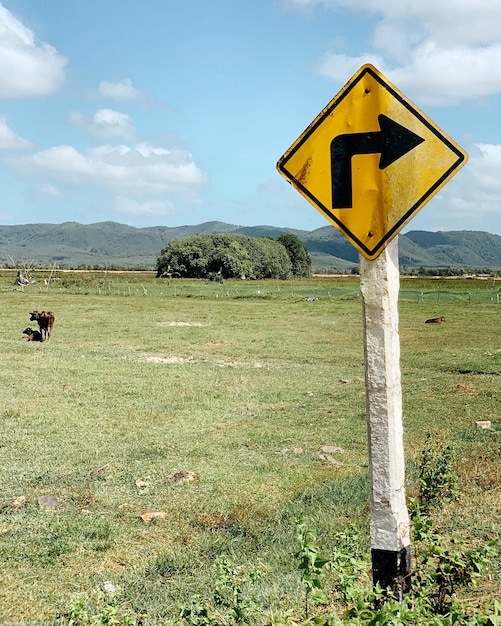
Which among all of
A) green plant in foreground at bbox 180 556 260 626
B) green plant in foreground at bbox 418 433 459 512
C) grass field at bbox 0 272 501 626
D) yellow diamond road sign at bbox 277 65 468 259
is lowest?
grass field at bbox 0 272 501 626

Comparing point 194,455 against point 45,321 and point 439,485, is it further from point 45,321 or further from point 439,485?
point 45,321

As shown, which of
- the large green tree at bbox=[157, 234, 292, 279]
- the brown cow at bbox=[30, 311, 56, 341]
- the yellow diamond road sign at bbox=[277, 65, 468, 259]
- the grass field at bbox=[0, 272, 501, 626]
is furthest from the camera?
the large green tree at bbox=[157, 234, 292, 279]

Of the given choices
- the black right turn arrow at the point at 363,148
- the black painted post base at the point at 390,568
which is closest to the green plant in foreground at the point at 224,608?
the black painted post base at the point at 390,568

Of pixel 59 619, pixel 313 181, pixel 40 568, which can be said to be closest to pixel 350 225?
pixel 313 181

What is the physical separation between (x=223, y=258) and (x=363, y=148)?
272 ft

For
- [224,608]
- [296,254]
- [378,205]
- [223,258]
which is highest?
[296,254]

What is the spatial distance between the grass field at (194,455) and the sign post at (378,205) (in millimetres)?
1402

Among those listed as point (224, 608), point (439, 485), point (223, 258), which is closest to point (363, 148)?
point (224, 608)

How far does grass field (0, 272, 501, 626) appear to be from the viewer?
16.8 ft

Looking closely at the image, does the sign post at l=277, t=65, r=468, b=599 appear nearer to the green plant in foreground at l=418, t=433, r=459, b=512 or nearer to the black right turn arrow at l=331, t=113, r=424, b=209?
the black right turn arrow at l=331, t=113, r=424, b=209

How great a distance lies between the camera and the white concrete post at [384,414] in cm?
312

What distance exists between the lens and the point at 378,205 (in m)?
3.10

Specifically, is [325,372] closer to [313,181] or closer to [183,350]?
[183,350]

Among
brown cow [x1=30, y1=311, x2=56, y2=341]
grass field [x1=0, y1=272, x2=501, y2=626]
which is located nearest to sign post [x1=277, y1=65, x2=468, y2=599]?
grass field [x1=0, y1=272, x2=501, y2=626]
